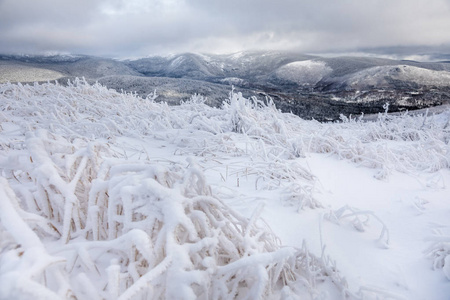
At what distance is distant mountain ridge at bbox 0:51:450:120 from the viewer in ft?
40.9

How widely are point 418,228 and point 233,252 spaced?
1.54 metres

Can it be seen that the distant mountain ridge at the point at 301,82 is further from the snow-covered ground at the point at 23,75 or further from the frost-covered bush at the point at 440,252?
the frost-covered bush at the point at 440,252

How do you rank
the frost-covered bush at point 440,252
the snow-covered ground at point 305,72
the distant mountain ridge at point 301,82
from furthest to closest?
the snow-covered ground at point 305,72 < the distant mountain ridge at point 301,82 < the frost-covered bush at point 440,252

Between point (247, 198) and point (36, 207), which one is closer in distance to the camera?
point (36, 207)

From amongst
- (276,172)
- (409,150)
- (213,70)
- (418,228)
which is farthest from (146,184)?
(213,70)

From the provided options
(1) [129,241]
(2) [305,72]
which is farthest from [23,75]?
(2) [305,72]

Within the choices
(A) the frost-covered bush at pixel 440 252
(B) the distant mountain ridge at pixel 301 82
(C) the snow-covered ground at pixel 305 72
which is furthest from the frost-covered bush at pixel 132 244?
(C) the snow-covered ground at pixel 305 72

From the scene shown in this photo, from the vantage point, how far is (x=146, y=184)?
0.93 metres

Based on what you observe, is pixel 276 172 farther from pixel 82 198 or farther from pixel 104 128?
pixel 104 128

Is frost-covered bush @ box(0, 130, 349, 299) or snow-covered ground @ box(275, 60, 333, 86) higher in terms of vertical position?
snow-covered ground @ box(275, 60, 333, 86)

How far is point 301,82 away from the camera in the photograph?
49.5 meters

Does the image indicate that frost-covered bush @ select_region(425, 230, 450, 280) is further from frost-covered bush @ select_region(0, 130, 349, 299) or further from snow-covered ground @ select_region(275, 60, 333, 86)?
snow-covered ground @ select_region(275, 60, 333, 86)

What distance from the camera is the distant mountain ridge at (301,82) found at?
1245 cm

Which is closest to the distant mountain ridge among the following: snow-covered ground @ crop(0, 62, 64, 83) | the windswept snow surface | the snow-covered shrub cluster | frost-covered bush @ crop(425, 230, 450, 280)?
snow-covered ground @ crop(0, 62, 64, 83)
